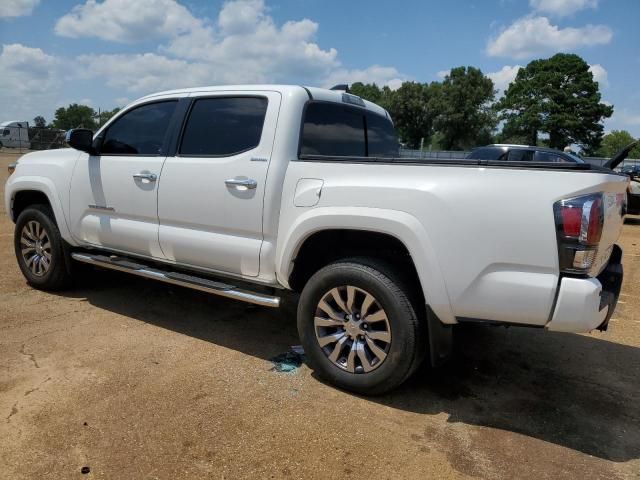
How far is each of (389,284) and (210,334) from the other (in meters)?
1.86

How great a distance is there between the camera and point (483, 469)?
2617mm

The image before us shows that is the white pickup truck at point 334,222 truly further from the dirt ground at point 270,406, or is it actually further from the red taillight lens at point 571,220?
the dirt ground at point 270,406

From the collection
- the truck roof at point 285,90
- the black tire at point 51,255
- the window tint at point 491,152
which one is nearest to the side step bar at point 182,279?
the black tire at point 51,255

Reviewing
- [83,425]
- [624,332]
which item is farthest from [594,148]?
[83,425]

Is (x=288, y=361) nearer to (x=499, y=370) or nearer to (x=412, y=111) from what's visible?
(x=499, y=370)

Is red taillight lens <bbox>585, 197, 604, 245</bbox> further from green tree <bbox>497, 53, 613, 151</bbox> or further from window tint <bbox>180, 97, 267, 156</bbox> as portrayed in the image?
green tree <bbox>497, 53, 613, 151</bbox>

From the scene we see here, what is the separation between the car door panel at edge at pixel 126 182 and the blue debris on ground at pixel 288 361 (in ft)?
4.32

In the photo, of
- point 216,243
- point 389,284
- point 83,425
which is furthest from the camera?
point 216,243

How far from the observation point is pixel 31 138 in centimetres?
3216

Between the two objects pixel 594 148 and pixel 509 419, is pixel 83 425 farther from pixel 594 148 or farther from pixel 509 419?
pixel 594 148

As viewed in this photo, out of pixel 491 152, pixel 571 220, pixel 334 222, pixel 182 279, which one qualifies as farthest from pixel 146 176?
pixel 491 152

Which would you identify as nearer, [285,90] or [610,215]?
[610,215]

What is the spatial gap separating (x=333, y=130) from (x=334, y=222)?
111 cm

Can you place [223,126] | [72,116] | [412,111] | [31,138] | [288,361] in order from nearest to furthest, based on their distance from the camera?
[288,361] < [223,126] < [31,138] < [412,111] < [72,116]
